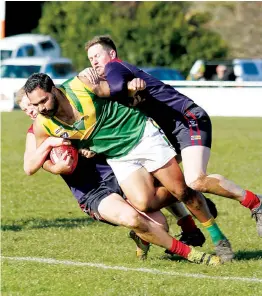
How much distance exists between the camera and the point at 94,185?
8688 millimetres

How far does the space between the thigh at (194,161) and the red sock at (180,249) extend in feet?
1.70

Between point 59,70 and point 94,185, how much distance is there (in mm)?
29498

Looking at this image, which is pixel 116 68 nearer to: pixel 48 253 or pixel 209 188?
pixel 209 188

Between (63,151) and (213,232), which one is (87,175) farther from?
(213,232)

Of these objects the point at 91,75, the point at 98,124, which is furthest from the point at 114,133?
the point at 91,75

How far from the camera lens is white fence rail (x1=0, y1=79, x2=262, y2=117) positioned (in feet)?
90.5

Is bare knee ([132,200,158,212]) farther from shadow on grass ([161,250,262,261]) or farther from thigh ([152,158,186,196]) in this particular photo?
shadow on grass ([161,250,262,261])

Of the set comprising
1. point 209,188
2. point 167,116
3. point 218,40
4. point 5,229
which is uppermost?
point 218,40

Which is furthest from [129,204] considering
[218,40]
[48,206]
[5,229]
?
[218,40]

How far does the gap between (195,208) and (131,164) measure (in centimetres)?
68

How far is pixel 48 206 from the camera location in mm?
12898

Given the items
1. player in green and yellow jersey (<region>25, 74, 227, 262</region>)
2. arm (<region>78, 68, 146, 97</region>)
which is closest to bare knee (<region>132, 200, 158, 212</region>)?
player in green and yellow jersey (<region>25, 74, 227, 262</region>)

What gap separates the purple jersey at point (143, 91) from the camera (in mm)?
8109

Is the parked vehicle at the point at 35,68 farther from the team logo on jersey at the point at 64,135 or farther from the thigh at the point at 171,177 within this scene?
the team logo on jersey at the point at 64,135
